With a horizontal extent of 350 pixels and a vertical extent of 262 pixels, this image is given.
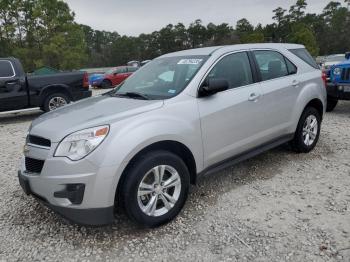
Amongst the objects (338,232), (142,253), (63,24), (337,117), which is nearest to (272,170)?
(338,232)

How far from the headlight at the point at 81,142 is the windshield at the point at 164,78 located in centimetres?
91

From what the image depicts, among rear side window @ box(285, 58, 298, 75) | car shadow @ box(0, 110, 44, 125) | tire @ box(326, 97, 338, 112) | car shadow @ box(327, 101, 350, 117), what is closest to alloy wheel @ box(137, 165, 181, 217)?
rear side window @ box(285, 58, 298, 75)

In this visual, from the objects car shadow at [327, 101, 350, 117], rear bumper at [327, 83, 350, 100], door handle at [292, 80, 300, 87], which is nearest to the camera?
door handle at [292, 80, 300, 87]

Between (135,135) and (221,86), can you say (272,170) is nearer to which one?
(221,86)

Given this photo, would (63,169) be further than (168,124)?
No

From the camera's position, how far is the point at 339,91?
8188 millimetres

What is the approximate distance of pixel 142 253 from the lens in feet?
10.3

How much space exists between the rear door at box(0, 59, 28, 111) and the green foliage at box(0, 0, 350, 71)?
22.9 m

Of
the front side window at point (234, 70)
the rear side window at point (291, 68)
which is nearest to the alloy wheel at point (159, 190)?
the front side window at point (234, 70)

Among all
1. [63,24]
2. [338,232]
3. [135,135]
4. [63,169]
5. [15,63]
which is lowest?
[338,232]

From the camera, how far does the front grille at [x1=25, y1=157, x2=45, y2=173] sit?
325 centimetres

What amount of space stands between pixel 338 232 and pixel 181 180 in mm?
1542

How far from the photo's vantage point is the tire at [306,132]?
5.21m

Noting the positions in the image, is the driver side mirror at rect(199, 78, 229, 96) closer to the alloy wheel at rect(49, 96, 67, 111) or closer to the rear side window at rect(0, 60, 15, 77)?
the alloy wheel at rect(49, 96, 67, 111)
